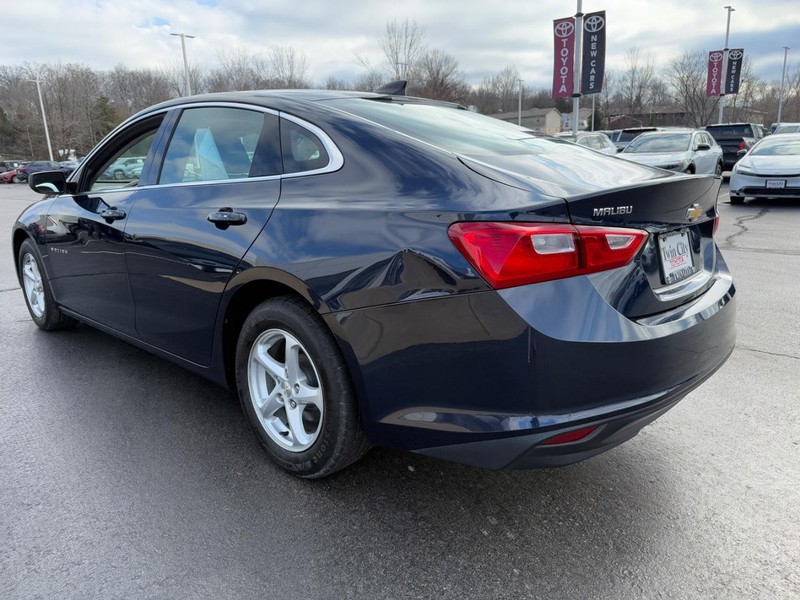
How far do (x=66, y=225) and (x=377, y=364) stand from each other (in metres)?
2.86

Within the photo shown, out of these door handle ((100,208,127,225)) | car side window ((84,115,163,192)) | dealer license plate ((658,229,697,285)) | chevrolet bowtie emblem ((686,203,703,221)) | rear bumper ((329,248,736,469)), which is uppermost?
car side window ((84,115,163,192))

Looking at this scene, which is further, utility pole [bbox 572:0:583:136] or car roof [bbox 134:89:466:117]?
utility pole [bbox 572:0:583:136]

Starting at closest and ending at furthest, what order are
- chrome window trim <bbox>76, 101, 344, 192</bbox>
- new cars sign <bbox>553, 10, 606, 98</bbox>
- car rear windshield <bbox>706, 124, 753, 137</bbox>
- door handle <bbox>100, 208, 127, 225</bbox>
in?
chrome window trim <bbox>76, 101, 344, 192</bbox> → door handle <bbox>100, 208, 127, 225</bbox> → new cars sign <bbox>553, 10, 606, 98</bbox> → car rear windshield <bbox>706, 124, 753, 137</bbox>

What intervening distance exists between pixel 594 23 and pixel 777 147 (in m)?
8.89

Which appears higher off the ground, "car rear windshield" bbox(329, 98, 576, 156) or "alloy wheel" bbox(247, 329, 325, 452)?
"car rear windshield" bbox(329, 98, 576, 156)

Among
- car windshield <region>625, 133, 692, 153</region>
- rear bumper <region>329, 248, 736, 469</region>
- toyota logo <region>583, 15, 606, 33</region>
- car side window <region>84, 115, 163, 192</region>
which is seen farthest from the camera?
toyota logo <region>583, 15, 606, 33</region>

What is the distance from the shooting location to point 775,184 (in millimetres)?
11852

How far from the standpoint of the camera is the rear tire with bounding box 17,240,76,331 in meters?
4.57

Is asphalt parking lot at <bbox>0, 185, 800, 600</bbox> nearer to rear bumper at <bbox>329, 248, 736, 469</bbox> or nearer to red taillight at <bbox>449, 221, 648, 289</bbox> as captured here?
rear bumper at <bbox>329, 248, 736, 469</bbox>

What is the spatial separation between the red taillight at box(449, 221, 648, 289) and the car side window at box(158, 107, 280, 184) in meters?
1.11

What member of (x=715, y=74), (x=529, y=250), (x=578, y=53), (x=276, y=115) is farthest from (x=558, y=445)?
(x=715, y=74)

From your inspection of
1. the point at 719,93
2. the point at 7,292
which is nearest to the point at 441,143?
the point at 7,292

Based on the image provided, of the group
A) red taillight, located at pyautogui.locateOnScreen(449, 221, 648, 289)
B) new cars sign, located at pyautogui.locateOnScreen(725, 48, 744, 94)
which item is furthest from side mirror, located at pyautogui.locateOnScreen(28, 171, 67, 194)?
new cars sign, located at pyautogui.locateOnScreen(725, 48, 744, 94)

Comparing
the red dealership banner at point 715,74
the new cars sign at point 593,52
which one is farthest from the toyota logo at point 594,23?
the red dealership banner at point 715,74
